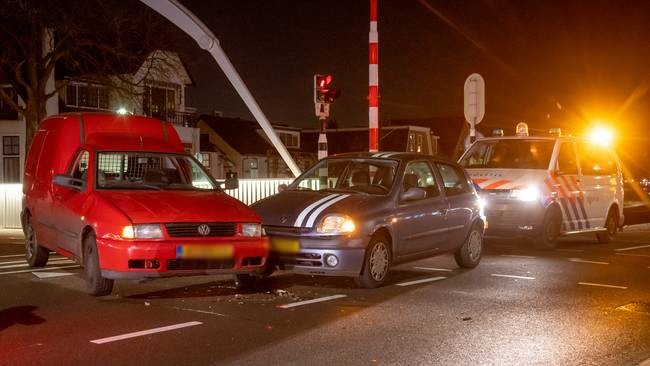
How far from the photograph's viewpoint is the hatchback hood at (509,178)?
43.9 feet

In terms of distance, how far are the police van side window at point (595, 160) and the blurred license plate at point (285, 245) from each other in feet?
→ 26.1

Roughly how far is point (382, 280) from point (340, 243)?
0.88 metres

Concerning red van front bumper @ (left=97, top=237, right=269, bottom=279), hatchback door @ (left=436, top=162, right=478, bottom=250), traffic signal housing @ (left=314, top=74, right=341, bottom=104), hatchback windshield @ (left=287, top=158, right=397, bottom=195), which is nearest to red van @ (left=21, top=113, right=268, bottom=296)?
red van front bumper @ (left=97, top=237, right=269, bottom=279)

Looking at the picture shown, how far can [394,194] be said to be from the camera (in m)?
9.26

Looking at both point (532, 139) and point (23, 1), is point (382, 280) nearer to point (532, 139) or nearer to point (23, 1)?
point (532, 139)

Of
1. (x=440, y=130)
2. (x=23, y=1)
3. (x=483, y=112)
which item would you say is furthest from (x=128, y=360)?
(x=440, y=130)

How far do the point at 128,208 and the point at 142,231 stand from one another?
35cm

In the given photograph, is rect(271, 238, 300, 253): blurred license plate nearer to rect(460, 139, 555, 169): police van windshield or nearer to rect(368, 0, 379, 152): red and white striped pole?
rect(460, 139, 555, 169): police van windshield

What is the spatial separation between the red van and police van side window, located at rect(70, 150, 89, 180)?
12mm

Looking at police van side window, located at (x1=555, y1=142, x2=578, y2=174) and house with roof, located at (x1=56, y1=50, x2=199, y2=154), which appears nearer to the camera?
police van side window, located at (x1=555, y1=142, x2=578, y2=174)

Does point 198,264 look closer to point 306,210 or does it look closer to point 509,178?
point 306,210

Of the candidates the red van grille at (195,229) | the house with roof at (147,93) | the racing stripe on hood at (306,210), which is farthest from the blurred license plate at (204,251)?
the house with roof at (147,93)

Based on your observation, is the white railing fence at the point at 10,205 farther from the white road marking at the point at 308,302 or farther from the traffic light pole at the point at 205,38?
the white road marking at the point at 308,302

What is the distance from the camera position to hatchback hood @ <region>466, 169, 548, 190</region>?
1337cm
